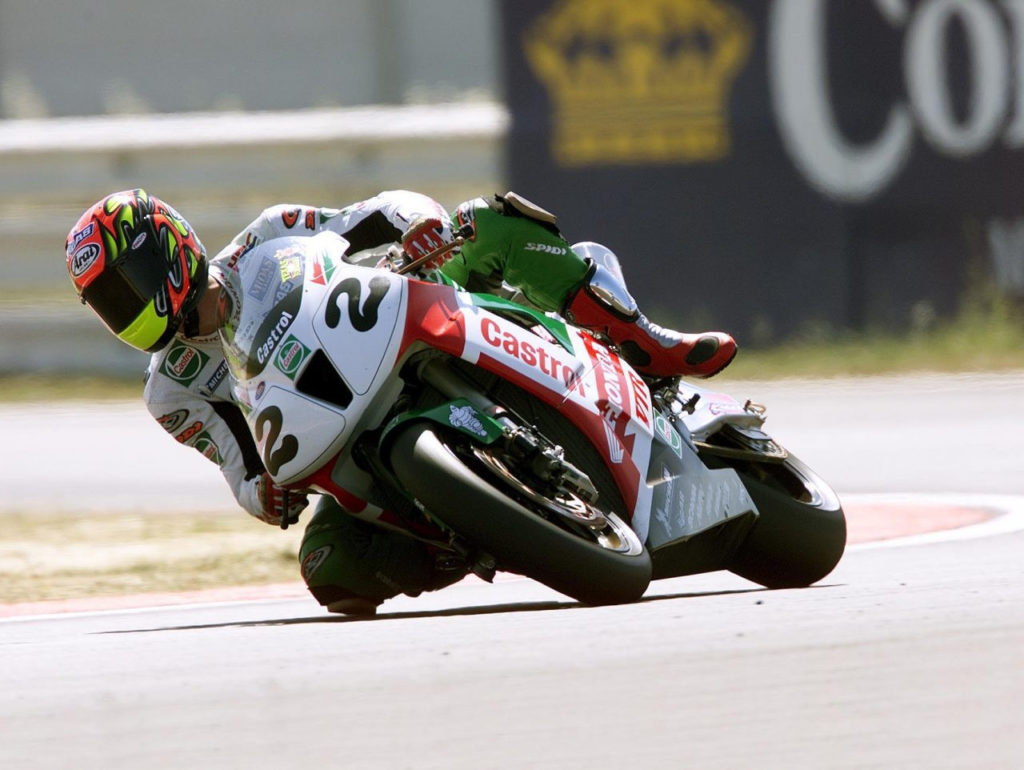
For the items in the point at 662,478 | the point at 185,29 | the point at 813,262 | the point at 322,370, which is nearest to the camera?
the point at 322,370

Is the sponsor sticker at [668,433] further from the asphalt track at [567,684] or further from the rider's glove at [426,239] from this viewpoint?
the rider's glove at [426,239]

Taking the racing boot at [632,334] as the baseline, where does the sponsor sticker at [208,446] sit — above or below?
below

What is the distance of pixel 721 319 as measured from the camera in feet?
40.5

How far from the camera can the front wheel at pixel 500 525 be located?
4262 mm

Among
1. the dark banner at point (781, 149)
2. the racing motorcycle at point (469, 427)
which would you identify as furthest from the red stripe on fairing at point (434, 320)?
the dark banner at point (781, 149)

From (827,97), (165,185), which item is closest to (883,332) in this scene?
(827,97)

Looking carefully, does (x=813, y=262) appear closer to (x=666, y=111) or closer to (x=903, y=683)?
(x=666, y=111)

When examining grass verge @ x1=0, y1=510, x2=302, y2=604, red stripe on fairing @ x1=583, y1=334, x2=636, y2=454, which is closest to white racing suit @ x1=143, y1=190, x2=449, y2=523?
red stripe on fairing @ x1=583, y1=334, x2=636, y2=454

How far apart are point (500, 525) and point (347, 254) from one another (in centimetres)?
114

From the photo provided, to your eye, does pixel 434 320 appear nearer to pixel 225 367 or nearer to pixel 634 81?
pixel 225 367

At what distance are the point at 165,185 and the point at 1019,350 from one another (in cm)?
633

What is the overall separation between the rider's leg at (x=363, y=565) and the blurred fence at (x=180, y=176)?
334 inches

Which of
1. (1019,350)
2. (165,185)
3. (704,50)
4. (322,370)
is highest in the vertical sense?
(322,370)

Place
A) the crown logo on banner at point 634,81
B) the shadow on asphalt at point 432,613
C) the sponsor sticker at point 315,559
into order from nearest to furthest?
the shadow on asphalt at point 432,613, the sponsor sticker at point 315,559, the crown logo on banner at point 634,81
